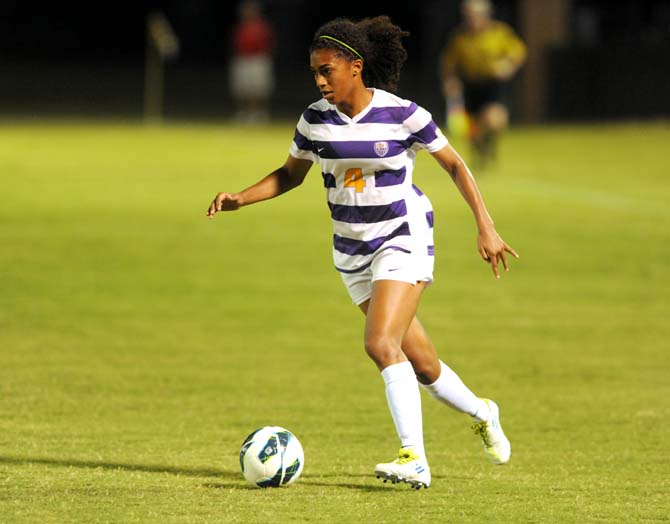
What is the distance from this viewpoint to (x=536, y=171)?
25359mm

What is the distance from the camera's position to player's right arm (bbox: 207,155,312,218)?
7.04 meters

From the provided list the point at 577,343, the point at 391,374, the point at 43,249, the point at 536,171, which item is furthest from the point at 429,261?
the point at 536,171

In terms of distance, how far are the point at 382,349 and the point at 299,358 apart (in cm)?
423

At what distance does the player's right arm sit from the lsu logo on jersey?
47 centimetres

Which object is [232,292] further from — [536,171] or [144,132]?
[144,132]

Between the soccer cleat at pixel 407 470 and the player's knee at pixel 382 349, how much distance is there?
40 centimetres

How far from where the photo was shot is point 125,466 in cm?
725

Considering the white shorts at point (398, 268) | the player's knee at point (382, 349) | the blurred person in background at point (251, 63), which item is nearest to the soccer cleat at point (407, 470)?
the player's knee at point (382, 349)

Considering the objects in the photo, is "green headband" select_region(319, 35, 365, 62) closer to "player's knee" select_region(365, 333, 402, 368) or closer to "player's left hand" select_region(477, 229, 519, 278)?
"player's left hand" select_region(477, 229, 519, 278)

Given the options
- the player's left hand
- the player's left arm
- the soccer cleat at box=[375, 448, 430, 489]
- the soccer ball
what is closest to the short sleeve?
the player's left arm

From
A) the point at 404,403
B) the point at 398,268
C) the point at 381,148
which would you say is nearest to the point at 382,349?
the point at 404,403

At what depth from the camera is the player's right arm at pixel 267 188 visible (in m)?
7.04

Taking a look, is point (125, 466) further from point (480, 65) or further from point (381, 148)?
point (480, 65)

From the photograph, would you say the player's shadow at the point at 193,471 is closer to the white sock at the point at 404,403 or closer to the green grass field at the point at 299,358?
the green grass field at the point at 299,358
